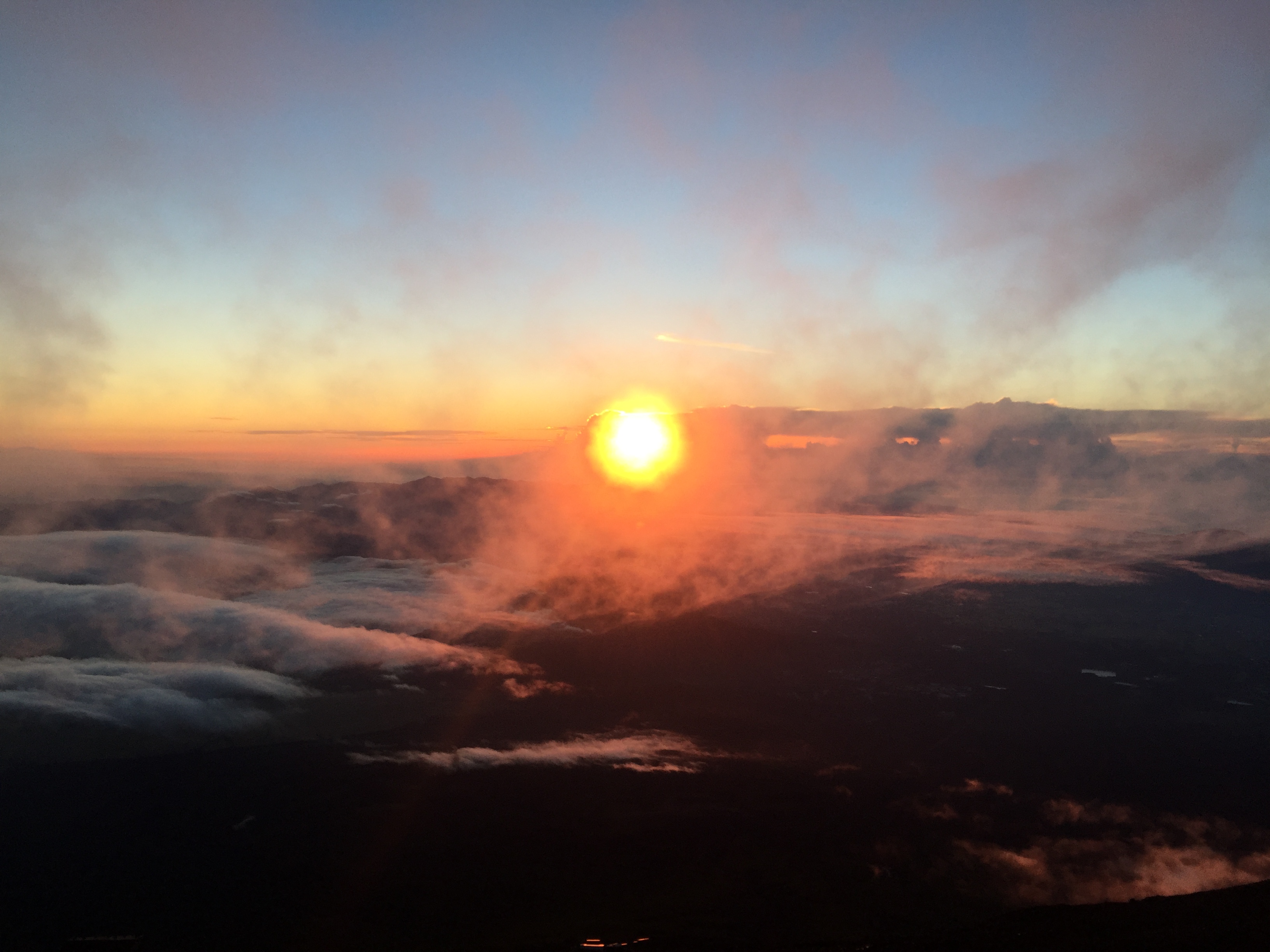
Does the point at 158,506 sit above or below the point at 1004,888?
above

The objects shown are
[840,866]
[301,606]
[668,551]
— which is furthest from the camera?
[668,551]

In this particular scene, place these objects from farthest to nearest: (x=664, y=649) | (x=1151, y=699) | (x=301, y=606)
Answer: (x=301, y=606)
(x=664, y=649)
(x=1151, y=699)

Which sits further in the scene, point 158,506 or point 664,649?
point 158,506

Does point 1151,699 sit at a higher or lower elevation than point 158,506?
lower

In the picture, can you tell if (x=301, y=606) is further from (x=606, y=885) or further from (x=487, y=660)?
(x=606, y=885)

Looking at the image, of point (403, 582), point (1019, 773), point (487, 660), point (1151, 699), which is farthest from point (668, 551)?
point (1019, 773)

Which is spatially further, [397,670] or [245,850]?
[397,670]

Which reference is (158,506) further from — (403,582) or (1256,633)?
(1256,633)

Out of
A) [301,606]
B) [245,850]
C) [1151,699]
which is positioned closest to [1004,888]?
[245,850]

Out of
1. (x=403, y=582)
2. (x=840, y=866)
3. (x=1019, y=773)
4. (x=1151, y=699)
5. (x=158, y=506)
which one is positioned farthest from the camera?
(x=158, y=506)
